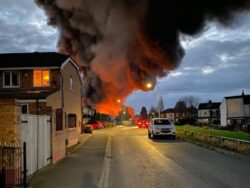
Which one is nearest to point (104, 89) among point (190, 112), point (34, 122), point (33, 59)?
point (33, 59)

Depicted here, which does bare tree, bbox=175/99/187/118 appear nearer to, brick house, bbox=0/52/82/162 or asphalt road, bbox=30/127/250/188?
brick house, bbox=0/52/82/162

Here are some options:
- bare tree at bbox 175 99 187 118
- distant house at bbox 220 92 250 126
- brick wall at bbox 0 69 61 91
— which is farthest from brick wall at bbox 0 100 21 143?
bare tree at bbox 175 99 187 118

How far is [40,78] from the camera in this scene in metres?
36.4

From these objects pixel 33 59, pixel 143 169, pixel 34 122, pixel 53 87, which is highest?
pixel 33 59

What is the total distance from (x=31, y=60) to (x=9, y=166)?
27190mm

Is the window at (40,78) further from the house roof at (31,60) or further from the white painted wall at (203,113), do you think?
the white painted wall at (203,113)

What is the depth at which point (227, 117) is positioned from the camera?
9394cm

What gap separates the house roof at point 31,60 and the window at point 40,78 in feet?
1.83

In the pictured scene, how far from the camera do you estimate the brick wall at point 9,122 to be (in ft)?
41.2

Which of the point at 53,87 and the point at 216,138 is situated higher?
the point at 53,87

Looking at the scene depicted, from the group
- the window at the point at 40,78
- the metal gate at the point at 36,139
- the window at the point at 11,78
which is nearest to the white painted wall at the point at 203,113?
the window at the point at 40,78

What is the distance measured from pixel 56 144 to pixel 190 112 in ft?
437

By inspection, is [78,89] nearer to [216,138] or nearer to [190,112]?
[216,138]

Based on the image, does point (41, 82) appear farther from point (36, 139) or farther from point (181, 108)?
point (181, 108)
